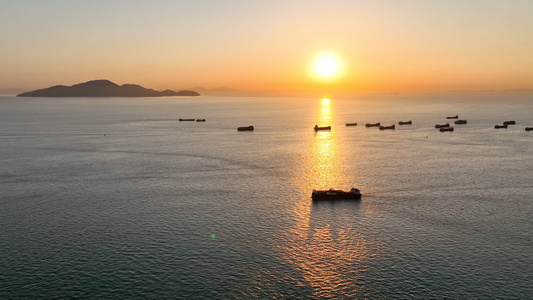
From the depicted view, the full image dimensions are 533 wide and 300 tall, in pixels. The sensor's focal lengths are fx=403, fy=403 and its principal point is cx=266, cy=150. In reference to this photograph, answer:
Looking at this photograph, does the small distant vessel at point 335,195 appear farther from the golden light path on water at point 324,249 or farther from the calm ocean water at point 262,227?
the calm ocean water at point 262,227

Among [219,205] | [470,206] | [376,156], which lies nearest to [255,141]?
[376,156]

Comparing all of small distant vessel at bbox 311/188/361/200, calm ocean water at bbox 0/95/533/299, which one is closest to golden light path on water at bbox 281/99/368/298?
calm ocean water at bbox 0/95/533/299

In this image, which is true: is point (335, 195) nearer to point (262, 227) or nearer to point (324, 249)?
point (262, 227)

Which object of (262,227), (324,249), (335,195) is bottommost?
(324,249)

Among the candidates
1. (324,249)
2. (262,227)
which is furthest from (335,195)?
(324,249)

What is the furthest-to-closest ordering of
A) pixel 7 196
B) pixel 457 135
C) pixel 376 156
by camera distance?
pixel 457 135 < pixel 376 156 < pixel 7 196

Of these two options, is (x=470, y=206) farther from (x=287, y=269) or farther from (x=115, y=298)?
(x=115, y=298)

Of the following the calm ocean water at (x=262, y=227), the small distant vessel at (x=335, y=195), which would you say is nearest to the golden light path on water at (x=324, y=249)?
the calm ocean water at (x=262, y=227)

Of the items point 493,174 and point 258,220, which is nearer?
point 258,220
